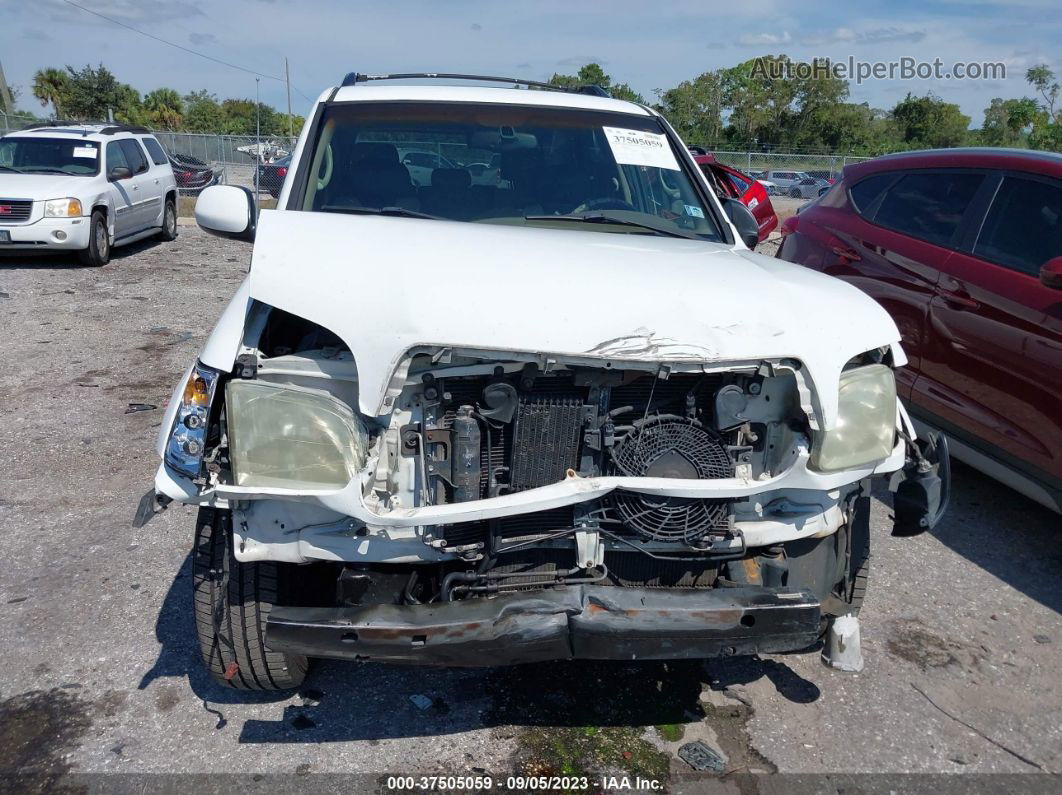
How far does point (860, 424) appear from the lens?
8.93 feet

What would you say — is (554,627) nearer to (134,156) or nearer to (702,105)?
(134,156)

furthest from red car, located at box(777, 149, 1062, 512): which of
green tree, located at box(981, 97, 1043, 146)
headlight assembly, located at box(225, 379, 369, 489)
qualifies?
green tree, located at box(981, 97, 1043, 146)

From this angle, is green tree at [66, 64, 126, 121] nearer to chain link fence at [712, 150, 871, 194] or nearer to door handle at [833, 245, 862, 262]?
chain link fence at [712, 150, 871, 194]

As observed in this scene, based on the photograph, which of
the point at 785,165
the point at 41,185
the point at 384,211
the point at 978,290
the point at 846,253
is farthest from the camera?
the point at 785,165

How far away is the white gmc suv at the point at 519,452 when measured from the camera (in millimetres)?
2465

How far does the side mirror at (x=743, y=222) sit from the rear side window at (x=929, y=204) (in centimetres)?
163

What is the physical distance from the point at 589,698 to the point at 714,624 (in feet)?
3.02

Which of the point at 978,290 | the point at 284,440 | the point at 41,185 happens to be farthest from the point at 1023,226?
the point at 41,185

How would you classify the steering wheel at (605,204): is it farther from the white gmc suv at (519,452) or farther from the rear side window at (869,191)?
the rear side window at (869,191)

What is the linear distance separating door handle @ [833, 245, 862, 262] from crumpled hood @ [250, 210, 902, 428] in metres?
2.89

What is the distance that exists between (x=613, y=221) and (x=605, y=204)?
0.18 meters

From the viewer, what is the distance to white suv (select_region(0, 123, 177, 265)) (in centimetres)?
1077

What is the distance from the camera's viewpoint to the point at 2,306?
9188 mm

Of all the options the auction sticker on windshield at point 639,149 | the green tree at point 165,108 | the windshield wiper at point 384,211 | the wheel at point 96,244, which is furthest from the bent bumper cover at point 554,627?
the green tree at point 165,108
